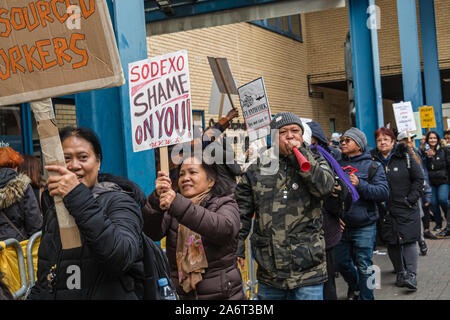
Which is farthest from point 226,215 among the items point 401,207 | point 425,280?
point 425,280

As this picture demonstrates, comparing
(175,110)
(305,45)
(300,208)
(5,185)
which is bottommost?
(300,208)

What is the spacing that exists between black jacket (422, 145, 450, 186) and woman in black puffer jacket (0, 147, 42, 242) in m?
8.11

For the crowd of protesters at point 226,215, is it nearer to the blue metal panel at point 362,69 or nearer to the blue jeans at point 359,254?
the blue jeans at point 359,254

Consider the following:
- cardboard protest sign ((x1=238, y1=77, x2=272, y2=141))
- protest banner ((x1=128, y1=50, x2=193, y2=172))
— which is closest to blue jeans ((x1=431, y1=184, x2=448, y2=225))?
cardboard protest sign ((x1=238, y1=77, x2=272, y2=141))

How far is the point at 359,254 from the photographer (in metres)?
5.71

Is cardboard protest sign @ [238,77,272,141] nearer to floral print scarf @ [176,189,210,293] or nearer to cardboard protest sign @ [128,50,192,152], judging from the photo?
cardboard protest sign @ [128,50,192,152]

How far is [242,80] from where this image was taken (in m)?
15.5

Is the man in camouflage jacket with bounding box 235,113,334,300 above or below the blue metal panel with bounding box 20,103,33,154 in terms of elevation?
below

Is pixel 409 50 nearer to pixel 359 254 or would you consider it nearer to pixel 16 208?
pixel 359 254

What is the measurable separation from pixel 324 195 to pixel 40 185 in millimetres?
3515

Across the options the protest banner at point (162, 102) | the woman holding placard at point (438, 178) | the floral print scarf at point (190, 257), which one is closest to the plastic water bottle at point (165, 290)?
the floral print scarf at point (190, 257)

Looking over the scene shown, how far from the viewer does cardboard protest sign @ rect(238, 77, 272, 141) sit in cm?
621

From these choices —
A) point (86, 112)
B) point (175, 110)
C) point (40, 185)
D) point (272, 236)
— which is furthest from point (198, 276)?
point (40, 185)
